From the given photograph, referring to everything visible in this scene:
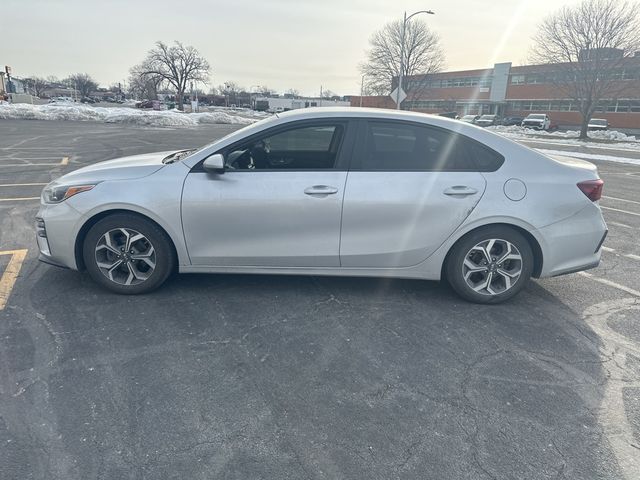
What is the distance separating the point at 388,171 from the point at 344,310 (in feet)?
4.05

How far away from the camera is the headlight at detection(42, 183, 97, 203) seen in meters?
3.63

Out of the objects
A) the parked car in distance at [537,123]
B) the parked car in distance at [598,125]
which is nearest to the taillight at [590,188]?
the parked car in distance at [598,125]

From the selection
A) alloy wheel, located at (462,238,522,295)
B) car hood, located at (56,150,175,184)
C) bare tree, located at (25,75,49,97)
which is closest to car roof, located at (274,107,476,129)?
alloy wheel, located at (462,238,522,295)

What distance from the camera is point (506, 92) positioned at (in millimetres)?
63969

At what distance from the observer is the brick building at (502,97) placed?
50.5 m

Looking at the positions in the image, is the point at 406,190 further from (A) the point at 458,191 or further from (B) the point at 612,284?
(B) the point at 612,284

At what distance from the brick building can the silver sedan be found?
167 ft

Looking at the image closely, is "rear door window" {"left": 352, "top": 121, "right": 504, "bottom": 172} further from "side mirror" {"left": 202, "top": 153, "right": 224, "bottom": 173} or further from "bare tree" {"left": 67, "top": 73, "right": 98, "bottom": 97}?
"bare tree" {"left": 67, "top": 73, "right": 98, "bottom": 97}

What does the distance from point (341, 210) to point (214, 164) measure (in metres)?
1.10

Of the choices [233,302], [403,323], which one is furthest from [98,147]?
[403,323]

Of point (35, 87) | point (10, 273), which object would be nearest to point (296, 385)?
point (10, 273)

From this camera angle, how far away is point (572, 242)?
3730 millimetres

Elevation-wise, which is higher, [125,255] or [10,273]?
[125,255]

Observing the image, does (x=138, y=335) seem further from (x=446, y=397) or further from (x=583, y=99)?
(x=583, y=99)
